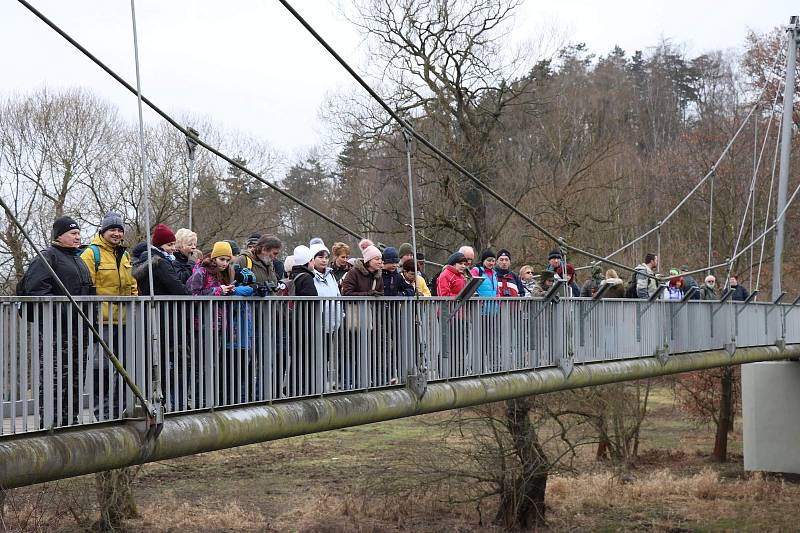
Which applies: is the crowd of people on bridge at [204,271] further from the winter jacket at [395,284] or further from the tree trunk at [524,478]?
the tree trunk at [524,478]

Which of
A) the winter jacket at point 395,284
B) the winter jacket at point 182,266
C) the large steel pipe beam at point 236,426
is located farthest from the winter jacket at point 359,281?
the winter jacket at point 182,266

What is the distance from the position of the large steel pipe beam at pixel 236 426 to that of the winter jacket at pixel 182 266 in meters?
0.91

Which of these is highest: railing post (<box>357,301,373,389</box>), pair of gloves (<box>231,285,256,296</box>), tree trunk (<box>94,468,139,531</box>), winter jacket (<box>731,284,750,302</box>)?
pair of gloves (<box>231,285,256,296</box>)

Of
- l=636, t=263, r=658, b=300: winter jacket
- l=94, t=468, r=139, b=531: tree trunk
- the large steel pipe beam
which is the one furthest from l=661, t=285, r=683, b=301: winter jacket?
l=94, t=468, r=139, b=531: tree trunk

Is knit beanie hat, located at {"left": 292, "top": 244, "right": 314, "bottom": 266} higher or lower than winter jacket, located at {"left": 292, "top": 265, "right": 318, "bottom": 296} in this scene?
higher

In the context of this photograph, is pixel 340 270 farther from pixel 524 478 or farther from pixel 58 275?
pixel 524 478

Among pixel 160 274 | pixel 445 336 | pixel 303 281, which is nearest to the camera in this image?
pixel 160 274

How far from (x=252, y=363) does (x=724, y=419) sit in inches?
926

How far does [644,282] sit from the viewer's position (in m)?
18.0

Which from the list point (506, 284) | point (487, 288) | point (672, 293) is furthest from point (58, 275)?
point (672, 293)

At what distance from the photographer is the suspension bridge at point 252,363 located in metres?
6.44

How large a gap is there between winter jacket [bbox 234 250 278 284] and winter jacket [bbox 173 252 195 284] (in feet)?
1.58

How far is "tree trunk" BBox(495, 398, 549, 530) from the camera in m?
20.8

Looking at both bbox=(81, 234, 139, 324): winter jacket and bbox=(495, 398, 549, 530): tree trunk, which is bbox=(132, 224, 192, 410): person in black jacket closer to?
bbox=(81, 234, 139, 324): winter jacket
